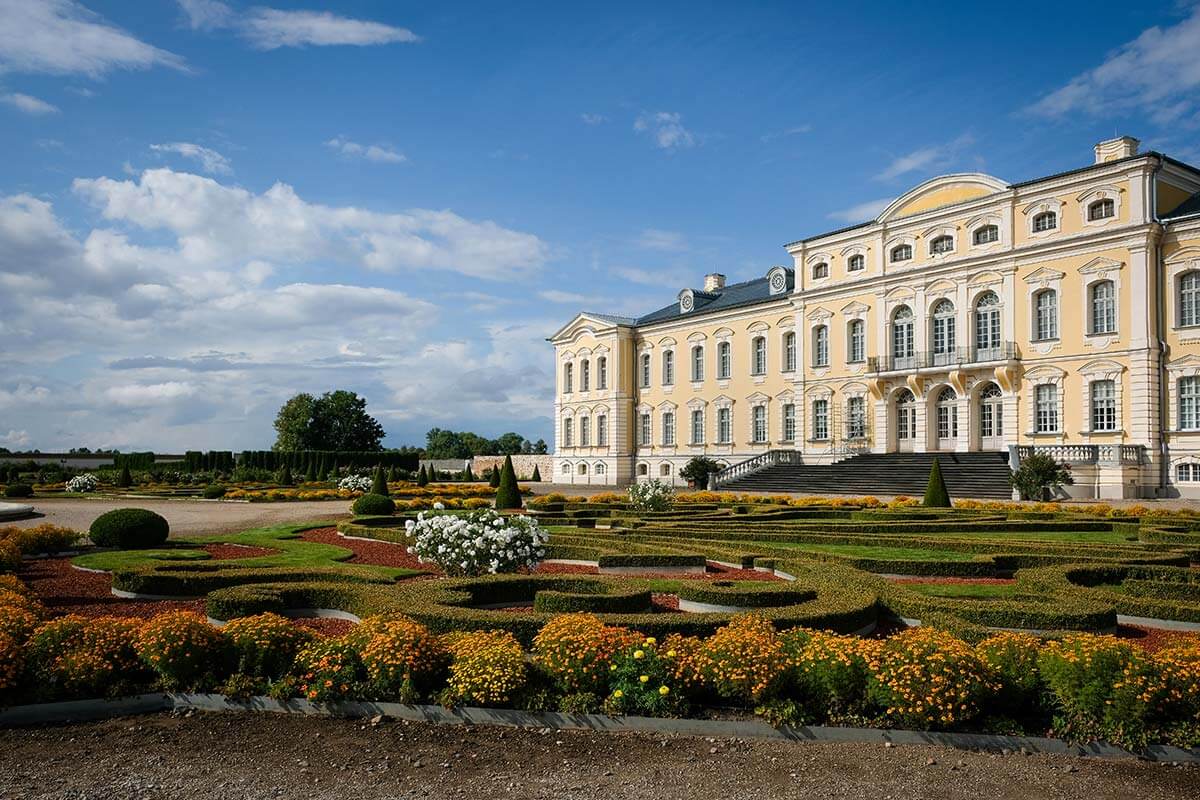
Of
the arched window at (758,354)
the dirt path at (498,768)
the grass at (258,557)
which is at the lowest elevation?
the dirt path at (498,768)

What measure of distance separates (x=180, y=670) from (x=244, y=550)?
874cm

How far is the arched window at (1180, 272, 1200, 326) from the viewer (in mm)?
29797

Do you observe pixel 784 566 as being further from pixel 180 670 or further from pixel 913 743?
pixel 180 670

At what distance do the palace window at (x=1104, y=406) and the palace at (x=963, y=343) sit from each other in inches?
2.8

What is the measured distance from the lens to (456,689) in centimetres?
647

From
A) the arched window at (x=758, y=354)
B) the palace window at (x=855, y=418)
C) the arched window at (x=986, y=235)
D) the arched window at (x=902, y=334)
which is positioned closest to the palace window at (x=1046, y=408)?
the arched window at (x=902, y=334)

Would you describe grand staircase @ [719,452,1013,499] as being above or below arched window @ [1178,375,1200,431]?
below

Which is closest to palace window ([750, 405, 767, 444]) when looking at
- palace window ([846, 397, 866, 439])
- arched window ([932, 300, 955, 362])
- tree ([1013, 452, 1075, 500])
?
palace window ([846, 397, 866, 439])

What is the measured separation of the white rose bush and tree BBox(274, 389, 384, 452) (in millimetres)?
68036

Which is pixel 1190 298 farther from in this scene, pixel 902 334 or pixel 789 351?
pixel 789 351

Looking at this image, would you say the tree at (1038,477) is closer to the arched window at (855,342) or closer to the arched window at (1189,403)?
the arched window at (1189,403)

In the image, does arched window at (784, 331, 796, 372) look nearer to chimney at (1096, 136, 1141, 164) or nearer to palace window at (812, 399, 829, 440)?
palace window at (812, 399, 829, 440)

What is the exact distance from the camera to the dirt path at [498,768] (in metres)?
5.30

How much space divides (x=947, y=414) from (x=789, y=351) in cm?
866
